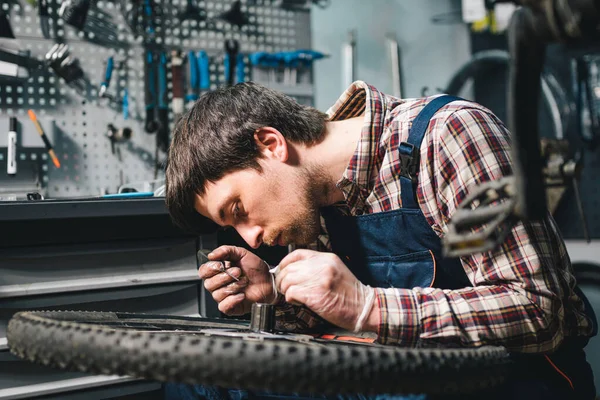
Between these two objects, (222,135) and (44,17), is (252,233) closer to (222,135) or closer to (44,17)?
(222,135)

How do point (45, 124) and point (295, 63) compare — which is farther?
point (295, 63)

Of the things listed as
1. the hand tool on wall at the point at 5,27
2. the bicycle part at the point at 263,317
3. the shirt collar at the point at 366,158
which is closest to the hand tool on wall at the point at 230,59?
the hand tool on wall at the point at 5,27

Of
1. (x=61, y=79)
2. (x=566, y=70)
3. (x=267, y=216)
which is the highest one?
(x=566, y=70)

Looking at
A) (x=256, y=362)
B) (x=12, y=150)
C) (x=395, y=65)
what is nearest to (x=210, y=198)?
(x=256, y=362)

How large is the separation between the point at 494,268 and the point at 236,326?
42 centimetres

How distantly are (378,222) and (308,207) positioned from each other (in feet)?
0.46

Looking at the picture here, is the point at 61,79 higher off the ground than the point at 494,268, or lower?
higher

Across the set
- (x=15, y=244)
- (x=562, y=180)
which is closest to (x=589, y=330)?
(x=15, y=244)

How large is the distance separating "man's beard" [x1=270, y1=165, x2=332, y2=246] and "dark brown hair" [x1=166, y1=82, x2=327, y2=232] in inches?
2.7

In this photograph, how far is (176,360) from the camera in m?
0.53

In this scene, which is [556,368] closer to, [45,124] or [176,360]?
[176,360]

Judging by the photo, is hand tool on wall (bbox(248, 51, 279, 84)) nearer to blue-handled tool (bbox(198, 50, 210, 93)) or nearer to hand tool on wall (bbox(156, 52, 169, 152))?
blue-handled tool (bbox(198, 50, 210, 93))

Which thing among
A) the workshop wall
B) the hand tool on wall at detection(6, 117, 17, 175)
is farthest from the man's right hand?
the workshop wall

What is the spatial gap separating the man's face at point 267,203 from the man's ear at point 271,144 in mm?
20
